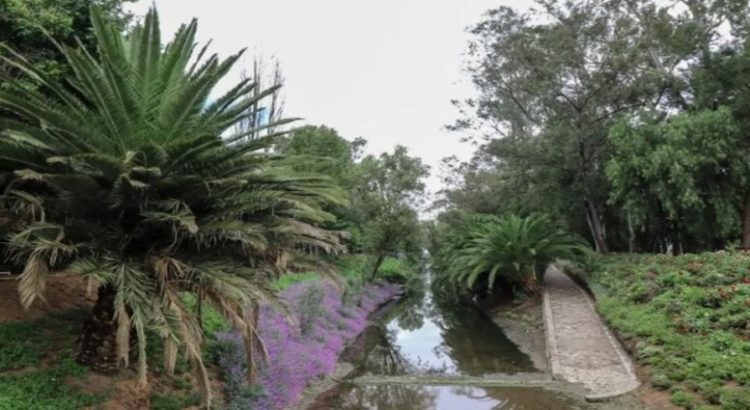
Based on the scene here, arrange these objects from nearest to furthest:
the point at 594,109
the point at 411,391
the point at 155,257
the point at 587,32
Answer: the point at 155,257
the point at 411,391
the point at 587,32
the point at 594,109

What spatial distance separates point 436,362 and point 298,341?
3983mm

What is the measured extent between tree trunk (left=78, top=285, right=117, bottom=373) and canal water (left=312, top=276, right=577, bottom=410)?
12.2 feet

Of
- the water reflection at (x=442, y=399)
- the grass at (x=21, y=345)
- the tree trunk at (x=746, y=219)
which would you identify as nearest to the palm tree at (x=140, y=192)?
the grass at (x=21, y=345)

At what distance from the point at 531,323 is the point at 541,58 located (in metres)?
9.51

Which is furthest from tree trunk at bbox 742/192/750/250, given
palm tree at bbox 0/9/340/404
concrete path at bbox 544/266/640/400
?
palm tree at bbox 0/9/340/404

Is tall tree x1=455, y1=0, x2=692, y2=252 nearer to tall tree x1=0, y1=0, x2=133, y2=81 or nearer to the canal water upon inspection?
the canal water

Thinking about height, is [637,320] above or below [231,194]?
below

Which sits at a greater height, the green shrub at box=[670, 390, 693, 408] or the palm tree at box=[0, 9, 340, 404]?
the palm tree at box=[0, 9, 340, 404]

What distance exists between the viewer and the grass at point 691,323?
734 cm

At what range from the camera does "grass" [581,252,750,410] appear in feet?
24.1

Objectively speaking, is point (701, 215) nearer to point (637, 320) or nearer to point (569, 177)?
point (569, 177)

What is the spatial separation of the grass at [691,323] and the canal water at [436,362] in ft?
6.34

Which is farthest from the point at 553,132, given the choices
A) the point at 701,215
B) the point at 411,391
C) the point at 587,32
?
the point at 411,391

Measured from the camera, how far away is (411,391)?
9781mm
